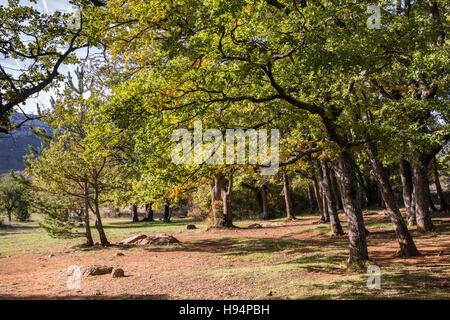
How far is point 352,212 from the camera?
9.39m

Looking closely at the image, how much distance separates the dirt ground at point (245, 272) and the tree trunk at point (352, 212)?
612 millimetres

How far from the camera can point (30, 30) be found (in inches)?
279

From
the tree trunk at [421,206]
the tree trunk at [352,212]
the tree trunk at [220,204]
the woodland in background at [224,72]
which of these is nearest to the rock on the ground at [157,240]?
the tree trunk at [220,204]

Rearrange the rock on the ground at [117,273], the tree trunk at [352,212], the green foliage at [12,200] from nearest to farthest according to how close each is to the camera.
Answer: the tree trunk at [352,212]
the rock on the ground at [117,273]
the green foliage at [12,200]

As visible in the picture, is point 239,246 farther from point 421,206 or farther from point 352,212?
point 421,206

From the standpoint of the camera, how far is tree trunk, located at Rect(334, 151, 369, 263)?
9336 mm

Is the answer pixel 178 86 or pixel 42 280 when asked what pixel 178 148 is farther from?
pixel 42 280

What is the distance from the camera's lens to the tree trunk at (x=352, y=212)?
9.34 metres

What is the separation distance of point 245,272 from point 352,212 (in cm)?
370

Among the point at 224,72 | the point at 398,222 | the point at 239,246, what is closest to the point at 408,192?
the point at 398,222

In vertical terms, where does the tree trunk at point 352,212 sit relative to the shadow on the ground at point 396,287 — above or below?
above

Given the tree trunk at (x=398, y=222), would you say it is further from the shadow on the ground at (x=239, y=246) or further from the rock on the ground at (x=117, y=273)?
the rock on the ground at (x=117, y=273)

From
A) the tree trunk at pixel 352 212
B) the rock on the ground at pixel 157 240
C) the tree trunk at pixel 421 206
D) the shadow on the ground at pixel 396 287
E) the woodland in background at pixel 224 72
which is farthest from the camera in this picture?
the rock on the ground at pixel 157 240
